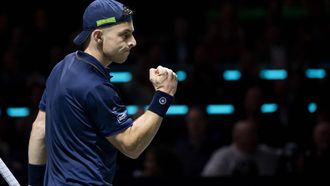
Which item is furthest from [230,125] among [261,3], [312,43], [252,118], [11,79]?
[261,3]

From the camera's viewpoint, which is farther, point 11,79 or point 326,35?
point 326,35

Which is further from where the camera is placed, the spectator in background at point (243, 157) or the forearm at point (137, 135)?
the spectator in background at point (243, 157)

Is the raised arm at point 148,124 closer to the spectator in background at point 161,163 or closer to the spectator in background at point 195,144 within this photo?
the spectator in background at point 161,163

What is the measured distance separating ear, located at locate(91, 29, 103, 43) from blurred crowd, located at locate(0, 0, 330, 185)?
312 centimetres

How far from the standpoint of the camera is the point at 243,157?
28.2 feet

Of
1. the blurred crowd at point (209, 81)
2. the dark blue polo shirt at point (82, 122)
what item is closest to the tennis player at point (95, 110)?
the dark blue polo shirt at point (82, 122)

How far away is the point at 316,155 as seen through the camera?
827cm

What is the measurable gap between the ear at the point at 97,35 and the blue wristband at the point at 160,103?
1.34 feet

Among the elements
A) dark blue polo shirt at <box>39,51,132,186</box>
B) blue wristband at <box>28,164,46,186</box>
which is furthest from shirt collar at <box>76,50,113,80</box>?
blue wristband at <box>28,164,46,186</box>

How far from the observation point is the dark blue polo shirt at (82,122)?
15.1 feet

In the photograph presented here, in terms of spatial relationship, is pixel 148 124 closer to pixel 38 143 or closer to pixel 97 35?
pixel 97 35

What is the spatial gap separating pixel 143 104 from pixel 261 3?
13.3ft

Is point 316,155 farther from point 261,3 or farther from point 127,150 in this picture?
point 261,3

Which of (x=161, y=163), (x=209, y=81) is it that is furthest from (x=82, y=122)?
(x=209, y=81)
